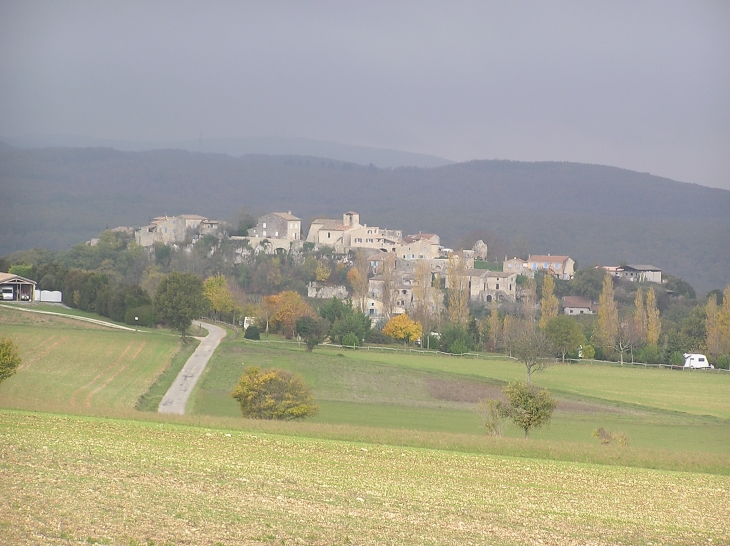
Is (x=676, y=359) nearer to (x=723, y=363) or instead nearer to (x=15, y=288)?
(x=723, y=363)

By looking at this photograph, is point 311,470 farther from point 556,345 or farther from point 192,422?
point 556,345

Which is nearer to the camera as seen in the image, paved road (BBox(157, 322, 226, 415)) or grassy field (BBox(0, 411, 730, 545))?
grassy field (BBox(0, 411, 730, 545))

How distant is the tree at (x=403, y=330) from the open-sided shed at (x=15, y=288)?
76.4 feet

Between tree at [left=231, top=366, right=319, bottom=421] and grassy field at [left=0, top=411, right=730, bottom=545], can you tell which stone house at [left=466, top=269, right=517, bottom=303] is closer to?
tree at [left=231, top=366, right=319, bottom=421]

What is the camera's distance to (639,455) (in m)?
23.0

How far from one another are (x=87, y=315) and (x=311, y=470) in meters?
45.2

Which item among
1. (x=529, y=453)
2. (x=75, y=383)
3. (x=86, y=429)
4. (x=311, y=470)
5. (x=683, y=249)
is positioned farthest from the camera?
(x=683, y=249)

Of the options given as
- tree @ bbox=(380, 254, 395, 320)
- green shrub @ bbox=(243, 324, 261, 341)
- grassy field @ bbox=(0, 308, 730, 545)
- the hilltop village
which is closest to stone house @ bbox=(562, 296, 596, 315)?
the hilltop village

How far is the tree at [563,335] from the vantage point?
59312 mm

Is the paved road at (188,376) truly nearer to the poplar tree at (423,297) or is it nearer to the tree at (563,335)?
the poplar tree at (423,297)

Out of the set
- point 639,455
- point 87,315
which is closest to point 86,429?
point 639,455

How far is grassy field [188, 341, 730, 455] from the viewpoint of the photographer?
1323 inches

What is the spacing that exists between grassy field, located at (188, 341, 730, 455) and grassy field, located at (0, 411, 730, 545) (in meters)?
11.7

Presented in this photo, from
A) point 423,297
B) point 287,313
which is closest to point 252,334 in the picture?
point 287,313
